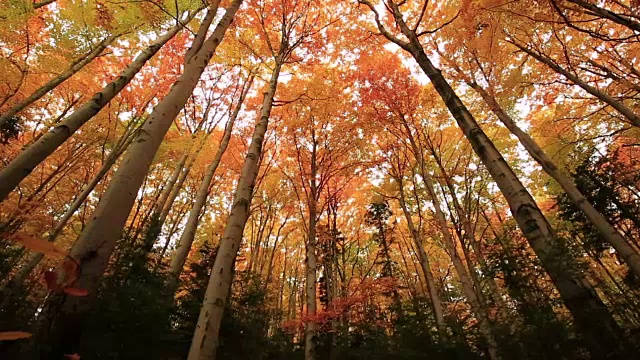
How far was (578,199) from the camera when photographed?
5.51 meters

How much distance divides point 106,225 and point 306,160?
7895mm

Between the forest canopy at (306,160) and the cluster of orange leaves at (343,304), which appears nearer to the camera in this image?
the forest canopy at (306,160)

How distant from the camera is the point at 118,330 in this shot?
3869mm

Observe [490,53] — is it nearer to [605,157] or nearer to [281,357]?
[605,157]

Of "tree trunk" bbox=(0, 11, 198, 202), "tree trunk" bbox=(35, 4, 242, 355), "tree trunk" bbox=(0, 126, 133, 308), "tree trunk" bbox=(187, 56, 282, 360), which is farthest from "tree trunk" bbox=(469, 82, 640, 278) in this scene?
"tree trunk" bbox=(0, 126, 133, 308)

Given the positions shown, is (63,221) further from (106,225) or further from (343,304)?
(343,304)

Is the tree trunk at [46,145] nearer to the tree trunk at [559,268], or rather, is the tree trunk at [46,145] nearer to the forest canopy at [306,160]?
the forest canopy at [306,160]

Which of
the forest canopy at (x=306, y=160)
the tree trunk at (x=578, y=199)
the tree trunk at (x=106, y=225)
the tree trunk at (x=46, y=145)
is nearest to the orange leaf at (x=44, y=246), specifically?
the forest canopy at (x=306, y=160)

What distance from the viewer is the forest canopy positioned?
2830mm

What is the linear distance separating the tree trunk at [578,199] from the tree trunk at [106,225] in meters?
5.91

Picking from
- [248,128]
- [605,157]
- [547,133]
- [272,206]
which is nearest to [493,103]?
[547,133]

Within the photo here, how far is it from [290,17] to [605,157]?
951cm

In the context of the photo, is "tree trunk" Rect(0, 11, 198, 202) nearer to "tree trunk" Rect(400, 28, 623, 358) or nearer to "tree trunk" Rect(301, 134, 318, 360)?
"tree trunk" Rect(400, 28, 623, 358)

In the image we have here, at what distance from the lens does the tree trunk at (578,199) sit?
4463mm
